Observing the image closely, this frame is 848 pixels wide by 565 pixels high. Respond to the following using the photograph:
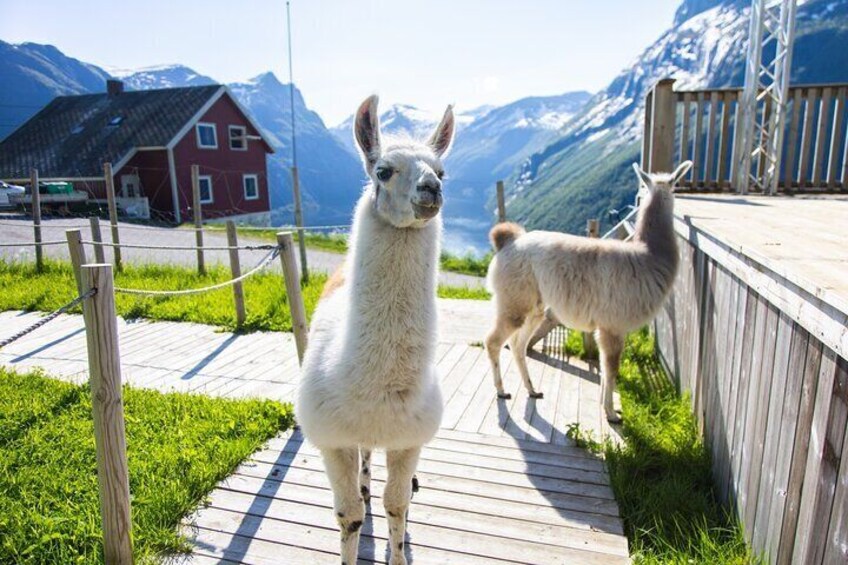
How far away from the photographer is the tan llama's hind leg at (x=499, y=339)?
15.3ft

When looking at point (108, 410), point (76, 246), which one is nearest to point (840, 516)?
point (108, 410)

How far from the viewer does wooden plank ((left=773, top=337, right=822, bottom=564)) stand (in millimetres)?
1990

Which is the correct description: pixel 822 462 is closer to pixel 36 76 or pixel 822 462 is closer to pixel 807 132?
pixel 807 132

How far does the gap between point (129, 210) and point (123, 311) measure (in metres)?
18.0

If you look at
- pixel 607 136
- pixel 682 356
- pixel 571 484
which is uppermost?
pixel 607 136

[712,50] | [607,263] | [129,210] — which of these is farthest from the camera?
[712,50]

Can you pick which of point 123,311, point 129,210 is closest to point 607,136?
point 129,210

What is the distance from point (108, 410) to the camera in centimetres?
Result: 229

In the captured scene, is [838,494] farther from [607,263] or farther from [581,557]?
[607,263]

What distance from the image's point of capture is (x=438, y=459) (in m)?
3.65

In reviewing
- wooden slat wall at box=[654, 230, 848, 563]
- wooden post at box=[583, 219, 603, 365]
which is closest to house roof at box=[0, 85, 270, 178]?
wooden post at box=[583, 219, 603, 365]

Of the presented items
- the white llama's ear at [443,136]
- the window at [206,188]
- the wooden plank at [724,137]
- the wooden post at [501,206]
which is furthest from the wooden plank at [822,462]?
the window at [206,188]

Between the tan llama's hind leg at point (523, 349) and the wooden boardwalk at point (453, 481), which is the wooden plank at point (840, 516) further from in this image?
the tan llama's hind leg at point (523, 349)

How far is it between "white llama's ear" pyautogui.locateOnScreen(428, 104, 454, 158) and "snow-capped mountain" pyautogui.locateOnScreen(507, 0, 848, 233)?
210 ft
